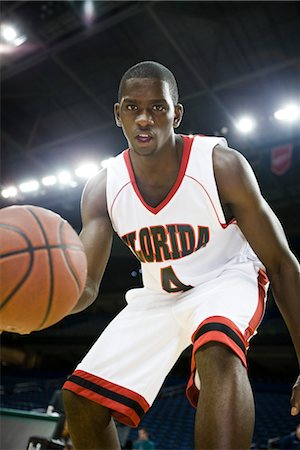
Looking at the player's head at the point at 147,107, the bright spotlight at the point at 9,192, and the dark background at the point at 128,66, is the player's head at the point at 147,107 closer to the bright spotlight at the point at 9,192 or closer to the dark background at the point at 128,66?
the dark background at the point at 128,66

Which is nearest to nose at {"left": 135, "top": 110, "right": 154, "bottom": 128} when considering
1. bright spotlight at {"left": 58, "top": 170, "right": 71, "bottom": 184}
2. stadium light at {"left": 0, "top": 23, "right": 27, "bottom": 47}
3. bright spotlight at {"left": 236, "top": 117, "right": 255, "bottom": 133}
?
stadium light at {"left": 0, "top": 23, "right": 27, "bottom": 47}

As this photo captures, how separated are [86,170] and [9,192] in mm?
2682

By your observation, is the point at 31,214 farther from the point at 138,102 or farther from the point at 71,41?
the point at 71,41

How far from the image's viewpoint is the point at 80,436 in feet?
6.82

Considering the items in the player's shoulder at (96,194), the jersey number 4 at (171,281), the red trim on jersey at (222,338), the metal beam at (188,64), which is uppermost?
the metal beam at (188,64)

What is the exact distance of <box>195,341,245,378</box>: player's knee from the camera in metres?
1.67

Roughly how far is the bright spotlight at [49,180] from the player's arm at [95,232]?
402 inches

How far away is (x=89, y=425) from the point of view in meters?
2.07

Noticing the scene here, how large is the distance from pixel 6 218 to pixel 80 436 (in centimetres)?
95

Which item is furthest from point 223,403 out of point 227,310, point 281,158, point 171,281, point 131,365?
point 281,158

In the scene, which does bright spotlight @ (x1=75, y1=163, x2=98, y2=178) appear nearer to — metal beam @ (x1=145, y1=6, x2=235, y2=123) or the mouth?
metal beam @ (x1=145, y1=6, x2=235, y2=123)

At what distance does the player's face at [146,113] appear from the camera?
2125 millimetres

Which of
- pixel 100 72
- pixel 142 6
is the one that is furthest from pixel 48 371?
pixel 142 6

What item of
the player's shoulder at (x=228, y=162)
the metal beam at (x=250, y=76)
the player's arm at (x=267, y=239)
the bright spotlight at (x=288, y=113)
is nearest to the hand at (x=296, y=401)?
the player's arm at (x=267, y=239)
